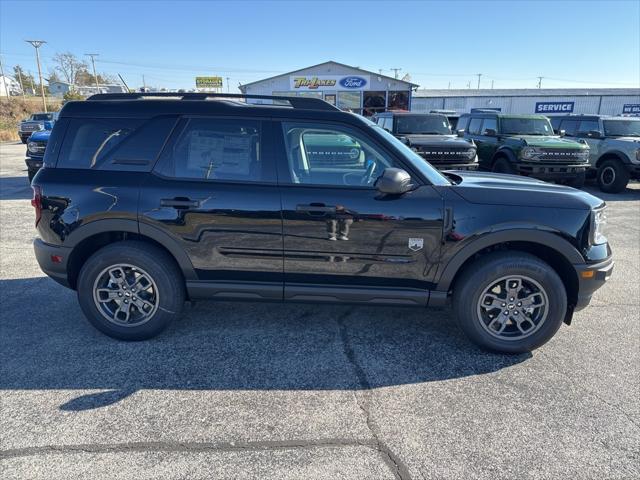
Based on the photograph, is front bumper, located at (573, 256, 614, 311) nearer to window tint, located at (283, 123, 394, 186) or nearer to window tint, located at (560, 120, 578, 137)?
window tint, located at (283, 123, 394, 186)

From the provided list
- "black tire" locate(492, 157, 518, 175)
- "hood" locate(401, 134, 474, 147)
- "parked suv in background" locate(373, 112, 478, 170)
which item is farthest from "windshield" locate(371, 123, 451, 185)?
"black tire" locate(492, 157, 518, 175)

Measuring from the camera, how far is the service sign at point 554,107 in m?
34.4

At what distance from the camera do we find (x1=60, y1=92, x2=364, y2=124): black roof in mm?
3354

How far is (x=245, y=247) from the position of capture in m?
3.35

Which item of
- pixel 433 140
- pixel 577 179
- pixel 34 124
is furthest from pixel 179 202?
pixel 34 124

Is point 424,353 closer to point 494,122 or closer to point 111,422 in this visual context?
point 111,422

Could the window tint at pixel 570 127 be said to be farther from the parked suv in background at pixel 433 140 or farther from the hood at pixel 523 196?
the hood at pixel 523 196

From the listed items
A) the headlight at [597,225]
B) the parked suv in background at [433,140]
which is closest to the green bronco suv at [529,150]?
the parked suv in background at [433,140]

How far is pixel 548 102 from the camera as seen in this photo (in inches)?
1382

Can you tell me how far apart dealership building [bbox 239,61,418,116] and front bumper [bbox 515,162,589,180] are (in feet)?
62.5

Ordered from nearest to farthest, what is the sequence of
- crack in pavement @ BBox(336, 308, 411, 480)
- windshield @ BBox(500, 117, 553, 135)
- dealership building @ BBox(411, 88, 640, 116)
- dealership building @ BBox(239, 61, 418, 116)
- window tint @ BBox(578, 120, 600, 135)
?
crack in pavement @ BBox(336, 308, 411, 480) → windshield @ BBox(500, 117, 553, 135) → window tint @ BBox(578, 120, 600, 135) → dealership building @ BBox(239, 61, 418, 116) → dealership building @ BBox(411, 88, 640, 116)

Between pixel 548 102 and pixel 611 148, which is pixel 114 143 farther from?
pixel 548 102

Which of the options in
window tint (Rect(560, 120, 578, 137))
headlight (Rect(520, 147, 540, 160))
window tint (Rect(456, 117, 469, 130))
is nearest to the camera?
headlight (Rect(520, 147, 540, 160))

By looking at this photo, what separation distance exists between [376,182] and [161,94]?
2.00 meters
